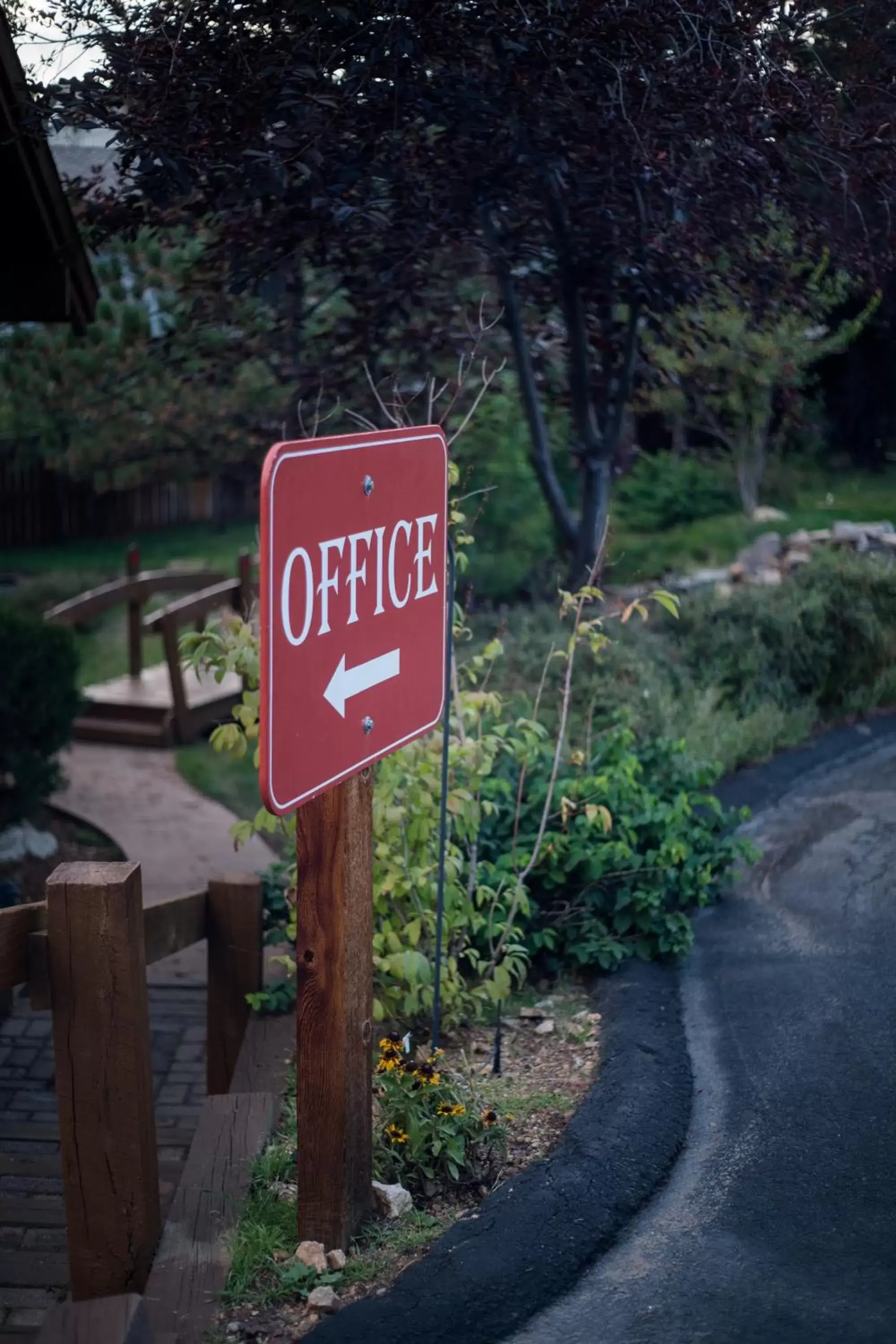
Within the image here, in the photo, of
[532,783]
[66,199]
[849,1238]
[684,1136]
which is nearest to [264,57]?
[66,199]

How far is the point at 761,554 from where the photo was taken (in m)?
11.6

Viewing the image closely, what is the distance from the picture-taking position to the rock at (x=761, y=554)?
11289 mm

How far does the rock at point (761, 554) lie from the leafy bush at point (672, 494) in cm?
357

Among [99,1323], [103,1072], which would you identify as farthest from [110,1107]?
[99,1323]

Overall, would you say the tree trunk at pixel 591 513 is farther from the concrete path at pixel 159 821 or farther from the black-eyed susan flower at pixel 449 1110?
the black-eyed susan flower at pixel 449 1110

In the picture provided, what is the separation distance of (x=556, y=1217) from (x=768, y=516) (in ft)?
42.9

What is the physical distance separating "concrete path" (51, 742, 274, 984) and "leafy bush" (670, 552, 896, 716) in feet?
9.21

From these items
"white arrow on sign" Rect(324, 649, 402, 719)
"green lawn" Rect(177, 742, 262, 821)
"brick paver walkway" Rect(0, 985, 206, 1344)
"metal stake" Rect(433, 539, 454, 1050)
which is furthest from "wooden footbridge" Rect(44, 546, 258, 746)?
"white arrow on sign" Rect(324, 649, 402, 719)

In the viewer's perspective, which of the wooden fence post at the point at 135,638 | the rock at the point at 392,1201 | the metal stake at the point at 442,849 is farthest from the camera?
the wooden fence post at the point at 135,638

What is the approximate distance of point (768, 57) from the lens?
547 cm

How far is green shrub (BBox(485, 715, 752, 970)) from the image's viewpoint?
4.84 m

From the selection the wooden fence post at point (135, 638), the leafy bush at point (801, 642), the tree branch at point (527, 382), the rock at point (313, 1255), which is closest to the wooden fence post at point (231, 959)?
the rock at point (313, 1255)

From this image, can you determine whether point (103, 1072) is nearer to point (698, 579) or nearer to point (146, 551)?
point (698, 579)

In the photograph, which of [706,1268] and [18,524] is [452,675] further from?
[18,524]
